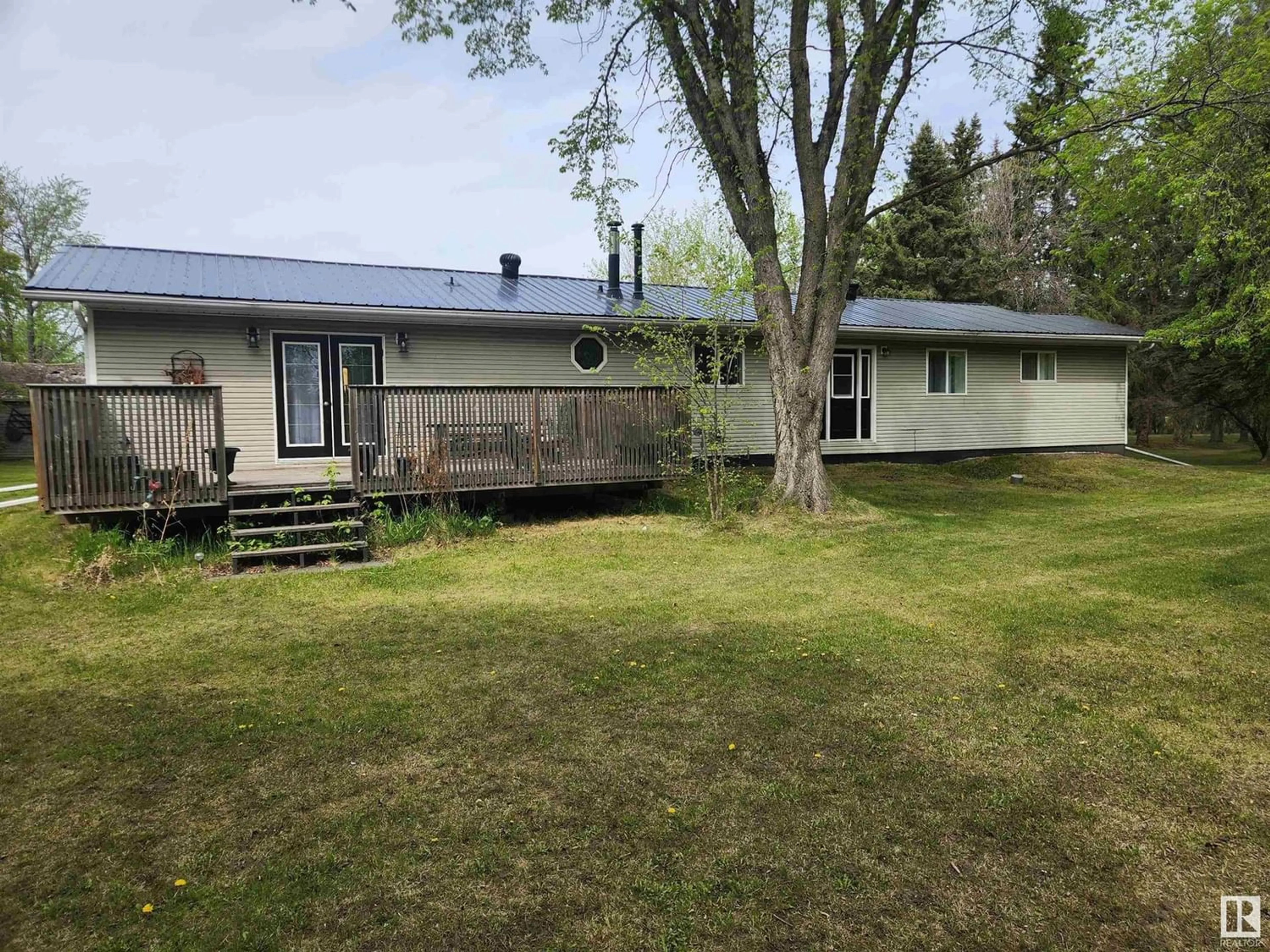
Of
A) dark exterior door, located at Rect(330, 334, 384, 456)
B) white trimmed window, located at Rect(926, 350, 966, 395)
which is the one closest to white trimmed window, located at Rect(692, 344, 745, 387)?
white trimmed window, located at Rect(926, 350, 966, 395)

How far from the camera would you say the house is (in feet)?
21.7

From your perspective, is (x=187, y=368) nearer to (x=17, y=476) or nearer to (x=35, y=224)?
(x=17, y=476)

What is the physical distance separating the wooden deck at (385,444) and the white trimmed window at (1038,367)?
9549mm

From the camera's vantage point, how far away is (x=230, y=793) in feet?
8.48

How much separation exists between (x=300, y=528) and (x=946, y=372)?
12.1 metres

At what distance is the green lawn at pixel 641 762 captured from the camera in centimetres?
194

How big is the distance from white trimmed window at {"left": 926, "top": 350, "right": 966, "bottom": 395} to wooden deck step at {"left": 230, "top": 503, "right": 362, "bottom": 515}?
11154 mm

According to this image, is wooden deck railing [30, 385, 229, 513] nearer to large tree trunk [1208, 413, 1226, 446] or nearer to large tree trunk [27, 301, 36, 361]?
large tree trunk [1208, 413, 1226, 446]

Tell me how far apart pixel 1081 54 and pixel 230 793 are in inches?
422

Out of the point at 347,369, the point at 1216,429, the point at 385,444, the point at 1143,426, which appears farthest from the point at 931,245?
the point at 385,444

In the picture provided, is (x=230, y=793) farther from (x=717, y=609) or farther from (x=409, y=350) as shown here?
(x=409, y=350)

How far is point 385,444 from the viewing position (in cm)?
743

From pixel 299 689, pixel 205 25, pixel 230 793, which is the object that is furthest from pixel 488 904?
pixel 205 25

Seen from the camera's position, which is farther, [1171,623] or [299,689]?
[1171,623]
